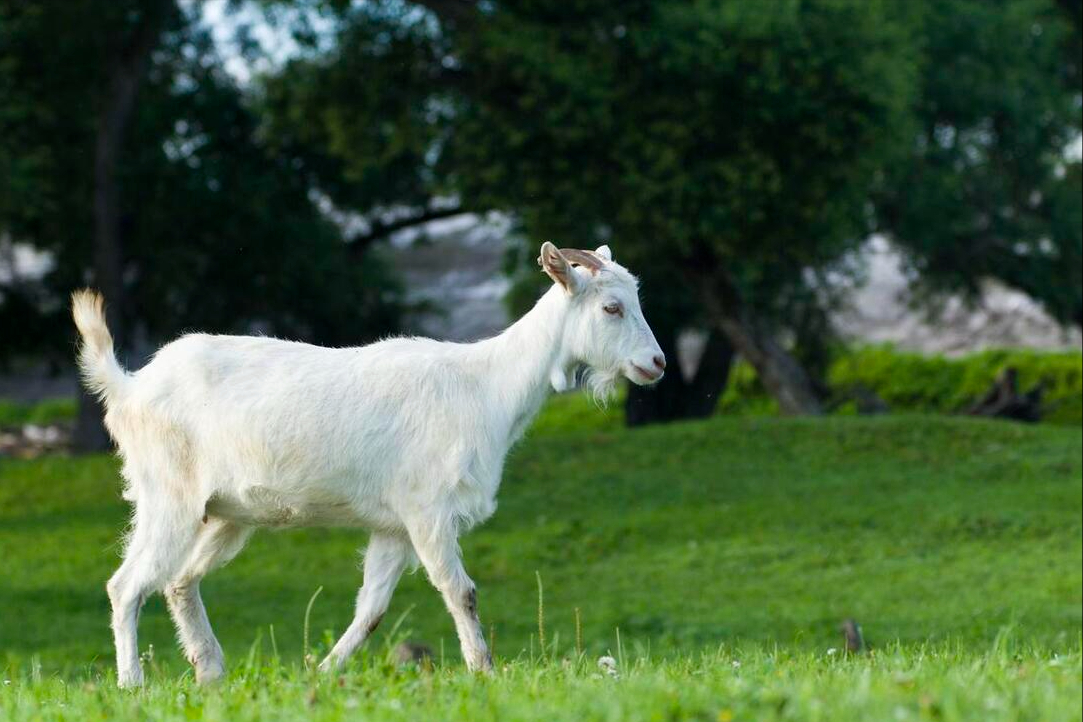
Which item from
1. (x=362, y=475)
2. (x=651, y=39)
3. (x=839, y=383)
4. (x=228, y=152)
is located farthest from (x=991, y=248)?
(x=362, y=475)

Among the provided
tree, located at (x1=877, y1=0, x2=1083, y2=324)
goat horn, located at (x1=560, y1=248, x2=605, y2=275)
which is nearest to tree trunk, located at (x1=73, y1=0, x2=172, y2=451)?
tree, located at (x1=877, y1=0, x2=1083, y2=324)

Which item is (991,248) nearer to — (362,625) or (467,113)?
(467,113)

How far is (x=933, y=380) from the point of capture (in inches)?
1168

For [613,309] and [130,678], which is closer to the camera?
[130,678]

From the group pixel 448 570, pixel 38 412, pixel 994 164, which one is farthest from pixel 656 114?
pixel 38 412

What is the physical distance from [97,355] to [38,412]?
34.1 meters

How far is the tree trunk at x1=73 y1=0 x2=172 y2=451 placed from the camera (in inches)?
927

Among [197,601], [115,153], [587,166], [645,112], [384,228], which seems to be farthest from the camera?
[384,228]

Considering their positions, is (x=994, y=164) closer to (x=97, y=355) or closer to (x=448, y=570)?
(x=448, y=570)

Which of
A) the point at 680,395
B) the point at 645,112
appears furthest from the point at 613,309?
the point at 680,395

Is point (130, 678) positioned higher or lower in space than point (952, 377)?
lower

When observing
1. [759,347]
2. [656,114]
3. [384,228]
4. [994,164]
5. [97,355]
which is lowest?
[759,347]

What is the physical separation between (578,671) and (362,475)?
156 cm

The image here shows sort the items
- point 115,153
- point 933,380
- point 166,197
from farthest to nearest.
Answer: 1. point 933,380
2. point 166,197
3. point 115,153
